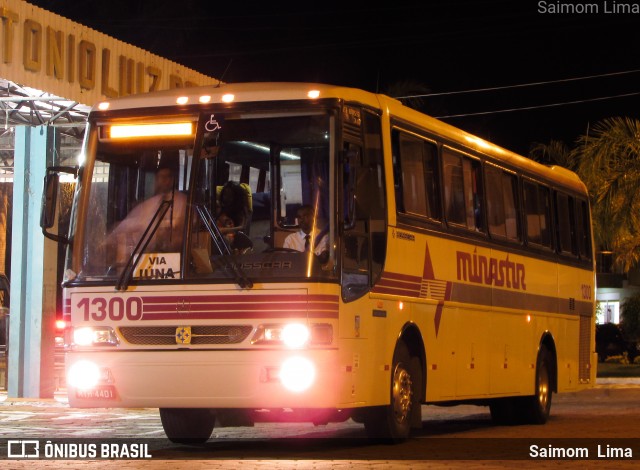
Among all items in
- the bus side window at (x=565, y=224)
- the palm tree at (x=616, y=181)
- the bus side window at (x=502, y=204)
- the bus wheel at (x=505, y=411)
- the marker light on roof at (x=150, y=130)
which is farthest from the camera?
the palm tree at (x=616, y=181)

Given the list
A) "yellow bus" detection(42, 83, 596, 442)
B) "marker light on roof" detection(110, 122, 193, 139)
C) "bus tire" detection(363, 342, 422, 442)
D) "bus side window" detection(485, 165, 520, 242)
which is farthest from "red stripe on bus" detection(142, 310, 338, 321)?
"bus side window" detection(485, 165, 520, 242)

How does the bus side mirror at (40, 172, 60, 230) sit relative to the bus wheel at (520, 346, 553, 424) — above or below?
above

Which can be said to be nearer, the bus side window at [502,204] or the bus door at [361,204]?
the bus door at [361,204]

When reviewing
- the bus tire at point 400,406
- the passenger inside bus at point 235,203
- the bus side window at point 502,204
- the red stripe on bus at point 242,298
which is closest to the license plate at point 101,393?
the red stripe on bus at point 242,298

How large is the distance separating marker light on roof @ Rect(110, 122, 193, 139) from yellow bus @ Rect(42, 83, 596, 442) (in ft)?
0.05

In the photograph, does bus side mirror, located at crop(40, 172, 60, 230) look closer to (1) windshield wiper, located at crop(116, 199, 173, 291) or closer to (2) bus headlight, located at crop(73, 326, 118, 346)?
(1) windshield wiper, located at crop(116, 199, 173, 291)

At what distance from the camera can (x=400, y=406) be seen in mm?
13664

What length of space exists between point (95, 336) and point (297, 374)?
2.02 metres

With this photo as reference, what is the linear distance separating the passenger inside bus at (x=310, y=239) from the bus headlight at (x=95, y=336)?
185cm

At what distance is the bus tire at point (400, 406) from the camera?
13422 mm

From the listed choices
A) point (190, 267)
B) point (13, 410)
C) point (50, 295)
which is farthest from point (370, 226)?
point (50, 295)

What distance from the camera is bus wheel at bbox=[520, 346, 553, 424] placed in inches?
720

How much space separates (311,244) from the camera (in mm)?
12133

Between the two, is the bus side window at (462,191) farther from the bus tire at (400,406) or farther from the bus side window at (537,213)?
the bus side window at (537,213)
